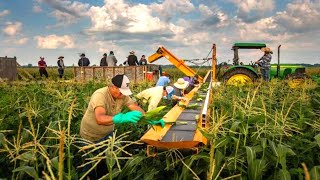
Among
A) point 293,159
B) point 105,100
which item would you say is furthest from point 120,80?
point 293,159

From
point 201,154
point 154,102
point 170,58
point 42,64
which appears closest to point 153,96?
point 154,102

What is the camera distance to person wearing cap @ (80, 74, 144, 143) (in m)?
4.30

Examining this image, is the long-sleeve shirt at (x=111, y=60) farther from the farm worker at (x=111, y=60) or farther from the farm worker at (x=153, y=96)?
the farm worker at (x=153, y=96)

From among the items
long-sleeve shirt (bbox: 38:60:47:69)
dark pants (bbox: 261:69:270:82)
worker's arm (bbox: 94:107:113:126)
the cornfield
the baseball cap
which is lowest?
the cornfield

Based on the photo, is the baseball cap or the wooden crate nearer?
the baseball cap

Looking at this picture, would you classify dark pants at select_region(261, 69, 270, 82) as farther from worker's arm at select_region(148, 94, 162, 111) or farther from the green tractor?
worker's arm at select_region(148, 94, 162, 111)

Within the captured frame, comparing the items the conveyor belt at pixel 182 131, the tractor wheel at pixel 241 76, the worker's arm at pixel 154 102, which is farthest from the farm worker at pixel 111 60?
the conveyor belt at pixel 182 131

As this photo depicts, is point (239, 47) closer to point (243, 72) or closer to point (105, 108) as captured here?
point (243, 72)

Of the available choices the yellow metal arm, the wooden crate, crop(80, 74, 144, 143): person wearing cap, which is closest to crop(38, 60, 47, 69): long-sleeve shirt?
the wooden crate

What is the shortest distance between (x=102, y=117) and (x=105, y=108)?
40 centimetres

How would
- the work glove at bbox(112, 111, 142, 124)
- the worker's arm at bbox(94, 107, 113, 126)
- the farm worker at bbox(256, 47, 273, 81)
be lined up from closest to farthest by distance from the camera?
the work glove at bbox(112, 111, 142, 124) < the worker's arm at bbox(94, 107, 113, 126) < the farm worker at bbox(256, 47, 273, 81)

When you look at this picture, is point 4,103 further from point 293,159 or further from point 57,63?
point 57,63

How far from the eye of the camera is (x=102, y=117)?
4277mm

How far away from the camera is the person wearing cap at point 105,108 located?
169 inches
